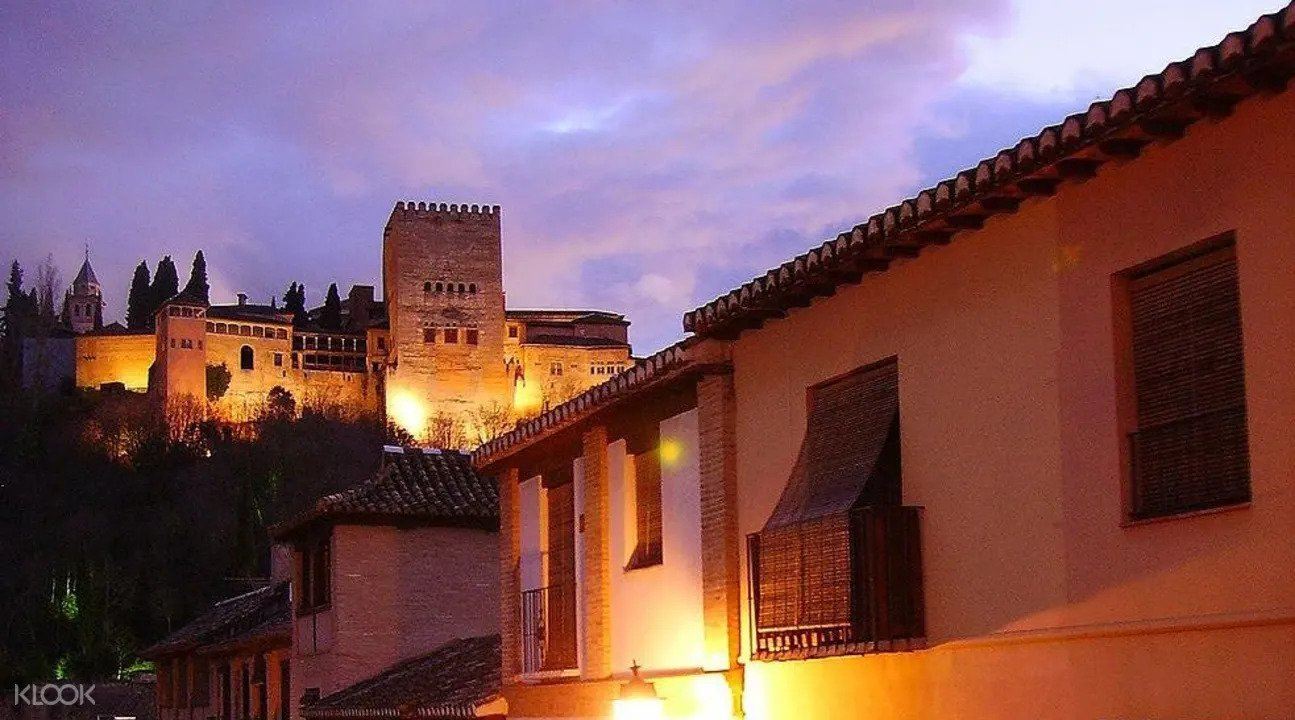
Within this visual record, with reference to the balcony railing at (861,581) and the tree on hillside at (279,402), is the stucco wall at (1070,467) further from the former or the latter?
the tree on hillside at (279,402)

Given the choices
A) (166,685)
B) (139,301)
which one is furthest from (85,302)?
(166,685)

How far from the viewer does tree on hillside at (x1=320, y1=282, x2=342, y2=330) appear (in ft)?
363

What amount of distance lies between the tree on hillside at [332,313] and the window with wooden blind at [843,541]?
3956 inches

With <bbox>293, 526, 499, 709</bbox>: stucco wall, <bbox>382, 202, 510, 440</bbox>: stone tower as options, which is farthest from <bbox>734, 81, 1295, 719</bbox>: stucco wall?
<bbox>382, 202, 510, 440</bbox>: stone tower

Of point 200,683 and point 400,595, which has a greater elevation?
point 400,595

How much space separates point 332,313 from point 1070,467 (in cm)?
10447

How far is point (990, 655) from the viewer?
9.56m

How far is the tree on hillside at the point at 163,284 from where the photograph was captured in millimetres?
118812

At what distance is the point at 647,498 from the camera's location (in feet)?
47.1

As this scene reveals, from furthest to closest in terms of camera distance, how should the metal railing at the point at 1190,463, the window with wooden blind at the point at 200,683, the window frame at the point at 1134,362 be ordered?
the window with wooden blind at the point at 200,683 → the window frame at the point at 1134,362 → the metal railing at the point at 1190,463

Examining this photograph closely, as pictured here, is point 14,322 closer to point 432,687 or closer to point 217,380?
point 217,380

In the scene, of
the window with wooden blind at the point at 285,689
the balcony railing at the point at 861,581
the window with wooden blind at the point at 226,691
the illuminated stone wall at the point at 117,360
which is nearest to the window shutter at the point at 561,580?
the balcony railing at the point at 861,581

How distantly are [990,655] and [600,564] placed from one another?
232 inches

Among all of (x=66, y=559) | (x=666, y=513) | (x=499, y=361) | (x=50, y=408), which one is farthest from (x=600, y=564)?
(x=50, y=408)
